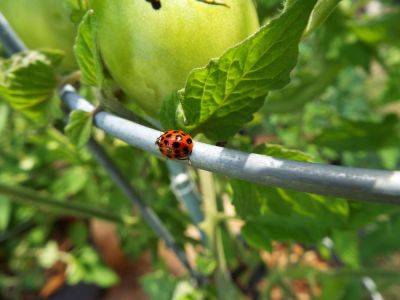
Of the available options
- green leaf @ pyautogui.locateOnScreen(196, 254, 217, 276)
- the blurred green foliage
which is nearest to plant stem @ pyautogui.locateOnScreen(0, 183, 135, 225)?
the blurred green foliage

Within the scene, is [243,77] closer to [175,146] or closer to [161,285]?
[175,146]

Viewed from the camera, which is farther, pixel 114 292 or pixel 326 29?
pixel 114 292

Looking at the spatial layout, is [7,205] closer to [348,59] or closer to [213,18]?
[348,59]

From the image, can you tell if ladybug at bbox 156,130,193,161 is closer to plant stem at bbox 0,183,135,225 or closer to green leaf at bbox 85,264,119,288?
plant stem at bbox 0,183,135,225

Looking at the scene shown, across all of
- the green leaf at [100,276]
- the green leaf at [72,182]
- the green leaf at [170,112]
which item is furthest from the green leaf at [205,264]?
the green leaf at [100,276]

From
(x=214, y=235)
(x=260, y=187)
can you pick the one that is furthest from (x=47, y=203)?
(x=260, y=187)

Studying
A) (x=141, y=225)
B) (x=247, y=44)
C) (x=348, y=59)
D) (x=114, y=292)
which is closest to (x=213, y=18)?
(x=247, y=44)

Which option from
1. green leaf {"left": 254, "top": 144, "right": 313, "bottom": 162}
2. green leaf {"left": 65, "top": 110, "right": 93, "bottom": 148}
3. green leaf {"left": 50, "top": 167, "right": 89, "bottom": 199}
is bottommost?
green leaf {"left": 50, "top": 167, "right": 89, "bottom": 199}
